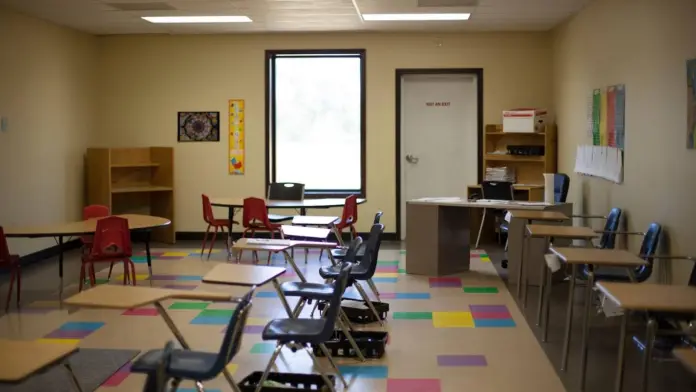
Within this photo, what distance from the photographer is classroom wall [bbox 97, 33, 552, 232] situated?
11203mm

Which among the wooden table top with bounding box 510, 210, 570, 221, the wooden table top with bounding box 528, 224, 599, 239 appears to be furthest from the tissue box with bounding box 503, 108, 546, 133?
the wooden table top with bounding box 528, 224, 599, 239

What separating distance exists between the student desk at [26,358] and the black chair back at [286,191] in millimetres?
6551

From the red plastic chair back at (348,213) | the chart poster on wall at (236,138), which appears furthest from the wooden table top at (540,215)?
the chart poster on wall at (236,138)

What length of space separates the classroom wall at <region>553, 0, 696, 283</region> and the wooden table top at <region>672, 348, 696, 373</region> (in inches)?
95.5

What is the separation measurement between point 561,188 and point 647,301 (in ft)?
18.6

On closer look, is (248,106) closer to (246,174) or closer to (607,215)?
(246,174)

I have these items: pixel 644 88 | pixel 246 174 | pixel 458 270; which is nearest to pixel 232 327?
pixel 644 88

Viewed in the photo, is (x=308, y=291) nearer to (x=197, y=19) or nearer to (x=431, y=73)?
(x=197, y=19)

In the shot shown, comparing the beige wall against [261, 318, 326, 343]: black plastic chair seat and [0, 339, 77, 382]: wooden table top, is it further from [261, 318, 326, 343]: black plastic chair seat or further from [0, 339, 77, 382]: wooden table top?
[0, 339, 77, 382]: wooden table top

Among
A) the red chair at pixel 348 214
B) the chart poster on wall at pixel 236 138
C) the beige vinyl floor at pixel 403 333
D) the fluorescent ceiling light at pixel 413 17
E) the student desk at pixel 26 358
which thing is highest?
the fluorescent ceiling light at pixel 413 17

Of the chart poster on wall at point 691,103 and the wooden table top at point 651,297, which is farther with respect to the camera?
the chart poster on wall at point 691,103

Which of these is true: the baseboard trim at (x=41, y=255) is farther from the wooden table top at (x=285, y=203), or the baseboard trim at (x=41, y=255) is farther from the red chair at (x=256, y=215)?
the red chair at (x=256, y=215)

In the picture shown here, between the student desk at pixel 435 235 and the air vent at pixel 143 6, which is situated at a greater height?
the air vent at pixel 143 6

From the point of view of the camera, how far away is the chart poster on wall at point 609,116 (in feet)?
24.8
